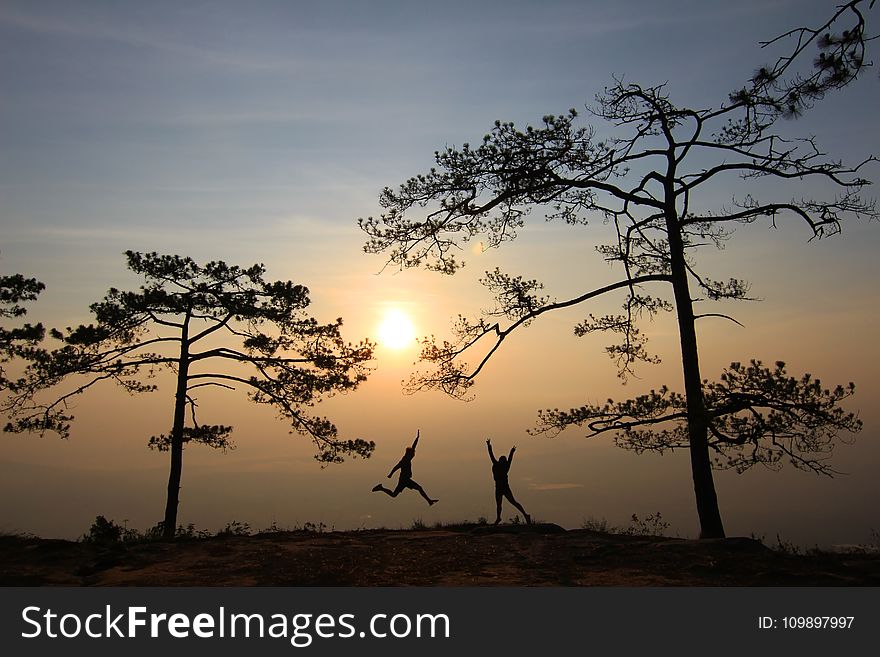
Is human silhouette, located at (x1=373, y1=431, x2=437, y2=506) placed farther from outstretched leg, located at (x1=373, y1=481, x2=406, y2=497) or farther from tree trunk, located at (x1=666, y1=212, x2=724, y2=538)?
tree trunk, located at (x1=666, y1=212, x2=724, y2=538)

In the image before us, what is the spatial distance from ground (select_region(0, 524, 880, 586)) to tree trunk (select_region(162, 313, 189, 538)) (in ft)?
15.9

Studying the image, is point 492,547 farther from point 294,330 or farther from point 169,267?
point 169,267

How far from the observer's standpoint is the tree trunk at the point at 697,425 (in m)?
16.6

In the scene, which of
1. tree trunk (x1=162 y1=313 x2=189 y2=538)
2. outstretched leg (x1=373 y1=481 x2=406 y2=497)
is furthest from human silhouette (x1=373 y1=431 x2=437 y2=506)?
tree trunk (x1=162 y1=313 x2=189 y2=538)

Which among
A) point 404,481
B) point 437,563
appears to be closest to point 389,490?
point 404,481

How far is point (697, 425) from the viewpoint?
16453 millimetres

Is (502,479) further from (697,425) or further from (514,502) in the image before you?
(697,425)

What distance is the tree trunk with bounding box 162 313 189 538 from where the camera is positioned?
69.1ft

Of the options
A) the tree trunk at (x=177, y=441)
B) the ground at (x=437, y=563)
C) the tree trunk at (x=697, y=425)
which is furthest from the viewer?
the tree trunk at (x=177, y=441)

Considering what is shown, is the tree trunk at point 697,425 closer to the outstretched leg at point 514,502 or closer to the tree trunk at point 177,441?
the outstretched leg at point 514,502

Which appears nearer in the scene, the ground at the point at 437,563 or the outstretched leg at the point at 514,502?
the ground at the point at 437,563

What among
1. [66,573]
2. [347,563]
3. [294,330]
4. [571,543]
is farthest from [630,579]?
[294,330]

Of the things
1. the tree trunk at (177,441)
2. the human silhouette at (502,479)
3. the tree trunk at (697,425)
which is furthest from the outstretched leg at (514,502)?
the tree trunk at (177,441)

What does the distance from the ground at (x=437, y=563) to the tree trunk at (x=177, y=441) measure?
4.85 m
